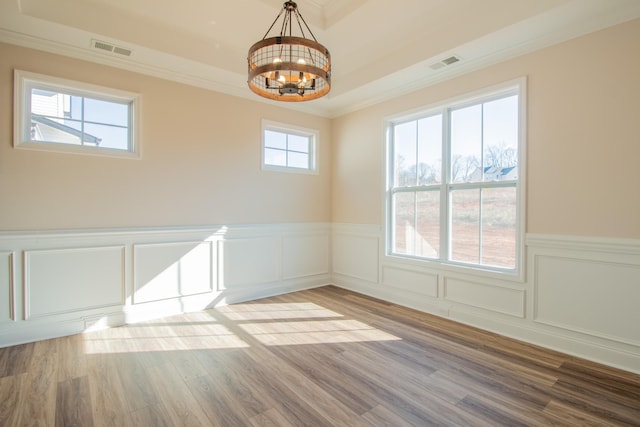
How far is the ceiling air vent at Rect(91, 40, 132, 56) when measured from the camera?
3115 millimetres

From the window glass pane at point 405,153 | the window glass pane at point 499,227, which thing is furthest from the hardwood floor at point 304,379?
the window glass pane at point 405,153

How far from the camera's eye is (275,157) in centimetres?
480

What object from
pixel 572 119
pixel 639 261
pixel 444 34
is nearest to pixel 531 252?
→ pixel 639 261

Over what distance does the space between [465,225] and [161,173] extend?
140 inches

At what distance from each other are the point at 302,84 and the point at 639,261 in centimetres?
293

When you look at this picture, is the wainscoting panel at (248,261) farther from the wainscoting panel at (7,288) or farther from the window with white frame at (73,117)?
the wainscoting panel at (7,288)

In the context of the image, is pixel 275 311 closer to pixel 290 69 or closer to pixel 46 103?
pixel 290 69

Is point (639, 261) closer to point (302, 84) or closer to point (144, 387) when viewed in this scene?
point (302, 84)

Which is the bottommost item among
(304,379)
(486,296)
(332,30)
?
(304,379)

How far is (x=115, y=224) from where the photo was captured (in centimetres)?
346

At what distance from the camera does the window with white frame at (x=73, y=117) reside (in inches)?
120

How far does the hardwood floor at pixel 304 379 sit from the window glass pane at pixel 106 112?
7.34 feet

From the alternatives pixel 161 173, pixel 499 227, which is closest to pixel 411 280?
pixel 499 227

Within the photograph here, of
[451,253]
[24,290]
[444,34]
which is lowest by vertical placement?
[24,290]
